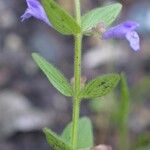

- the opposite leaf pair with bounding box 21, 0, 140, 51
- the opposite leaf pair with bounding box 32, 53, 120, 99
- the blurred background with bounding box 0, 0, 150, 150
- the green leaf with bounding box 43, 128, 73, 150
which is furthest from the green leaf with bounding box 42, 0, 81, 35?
the blurred background with bounding box 0, 0, 150, 150

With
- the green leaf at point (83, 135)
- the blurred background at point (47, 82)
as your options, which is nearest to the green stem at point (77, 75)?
the green leaf at point (83, 135)

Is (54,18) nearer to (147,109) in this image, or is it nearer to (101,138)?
(101,138)

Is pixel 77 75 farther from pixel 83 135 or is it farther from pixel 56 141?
pixel 83 135

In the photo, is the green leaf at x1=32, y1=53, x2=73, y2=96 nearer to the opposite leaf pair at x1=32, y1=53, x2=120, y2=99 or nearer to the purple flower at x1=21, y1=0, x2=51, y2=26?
the opposite leaf pair at x1=32, y1=53, x2=120, y2=99

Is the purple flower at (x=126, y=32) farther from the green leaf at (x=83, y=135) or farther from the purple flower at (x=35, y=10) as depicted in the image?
the green leaf at (x=83, y=135)

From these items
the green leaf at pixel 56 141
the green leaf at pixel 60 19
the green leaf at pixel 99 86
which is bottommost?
the green leaf at pixel 56 141

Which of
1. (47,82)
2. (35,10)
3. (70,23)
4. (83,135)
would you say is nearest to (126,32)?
(70,23)

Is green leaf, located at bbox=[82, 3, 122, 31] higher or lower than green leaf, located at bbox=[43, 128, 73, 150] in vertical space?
higher
